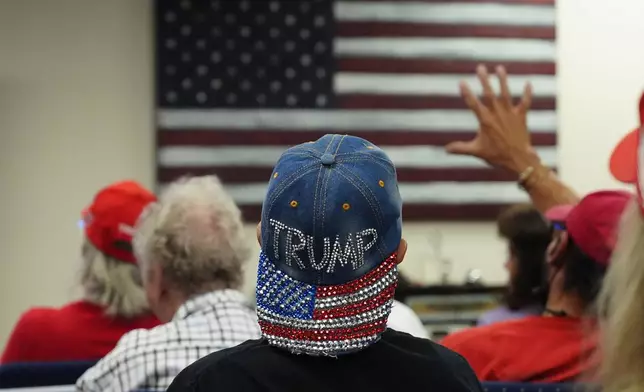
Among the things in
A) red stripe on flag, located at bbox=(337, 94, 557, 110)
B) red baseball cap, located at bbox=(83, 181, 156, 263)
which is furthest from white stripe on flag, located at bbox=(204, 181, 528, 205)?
red baseball cap, located at bbox=(83, 181, 156, 263)

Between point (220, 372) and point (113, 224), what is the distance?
150 centimetres

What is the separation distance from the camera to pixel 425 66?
4684 millimetres

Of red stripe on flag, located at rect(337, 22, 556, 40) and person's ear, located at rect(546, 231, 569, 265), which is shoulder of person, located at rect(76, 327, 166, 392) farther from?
red stripe on flag, located at rect(337, 22, 556, 40)

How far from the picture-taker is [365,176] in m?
1.00

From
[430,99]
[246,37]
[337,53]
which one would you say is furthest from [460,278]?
[246,37]

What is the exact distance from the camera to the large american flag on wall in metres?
4.47

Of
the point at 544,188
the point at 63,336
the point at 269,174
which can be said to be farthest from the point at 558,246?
the point at 269,174

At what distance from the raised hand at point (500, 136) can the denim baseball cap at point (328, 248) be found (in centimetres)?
141

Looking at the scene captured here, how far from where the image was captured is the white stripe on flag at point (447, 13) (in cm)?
460

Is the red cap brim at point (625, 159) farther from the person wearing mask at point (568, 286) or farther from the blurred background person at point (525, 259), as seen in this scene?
the blurred background person at point (525, 259)

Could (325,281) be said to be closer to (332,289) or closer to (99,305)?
(332,289)

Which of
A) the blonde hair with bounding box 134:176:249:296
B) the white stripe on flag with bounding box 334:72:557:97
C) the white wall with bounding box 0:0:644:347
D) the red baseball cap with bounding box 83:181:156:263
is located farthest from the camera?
the white stripe on flag with bounding box 334:72:557:97

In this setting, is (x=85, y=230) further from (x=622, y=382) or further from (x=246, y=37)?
(x=246, y=37)

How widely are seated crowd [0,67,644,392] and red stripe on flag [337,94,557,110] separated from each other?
2.04m
